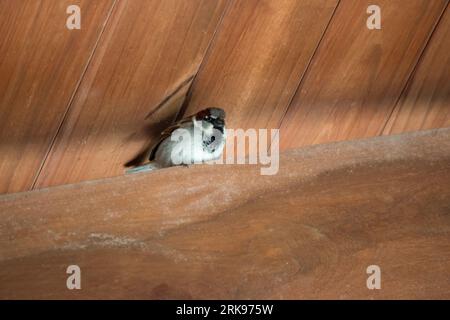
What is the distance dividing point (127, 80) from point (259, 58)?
27 cm

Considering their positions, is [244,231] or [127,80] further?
[127,80]

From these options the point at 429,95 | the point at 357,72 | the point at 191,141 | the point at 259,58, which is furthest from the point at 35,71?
the point at 191,141

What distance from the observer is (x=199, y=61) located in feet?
4.31

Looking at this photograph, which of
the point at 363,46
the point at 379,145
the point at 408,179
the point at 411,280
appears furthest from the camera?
the point at 363,46

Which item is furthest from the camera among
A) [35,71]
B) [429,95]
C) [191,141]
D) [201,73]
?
[191,141]

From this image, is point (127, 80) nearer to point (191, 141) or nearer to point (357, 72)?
point (357, 72)

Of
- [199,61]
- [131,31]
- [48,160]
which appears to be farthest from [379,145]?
[48,160]

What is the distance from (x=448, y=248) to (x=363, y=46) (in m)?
0.58

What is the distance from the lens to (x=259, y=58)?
53.0 inches

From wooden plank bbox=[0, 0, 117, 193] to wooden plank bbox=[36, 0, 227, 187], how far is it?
0.02 meters

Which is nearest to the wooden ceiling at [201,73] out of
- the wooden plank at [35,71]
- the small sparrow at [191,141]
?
the wooden plank at [35,71]

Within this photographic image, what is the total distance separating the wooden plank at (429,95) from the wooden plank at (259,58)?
0.80ft

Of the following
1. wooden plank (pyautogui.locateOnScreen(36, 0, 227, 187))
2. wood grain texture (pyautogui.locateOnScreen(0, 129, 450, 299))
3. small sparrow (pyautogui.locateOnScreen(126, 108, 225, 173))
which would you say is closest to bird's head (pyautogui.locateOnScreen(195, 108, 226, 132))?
small sparrow (pyautogui.locateOnScreen(126, 108, 225, 173))

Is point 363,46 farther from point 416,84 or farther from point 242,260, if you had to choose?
point 242,260
